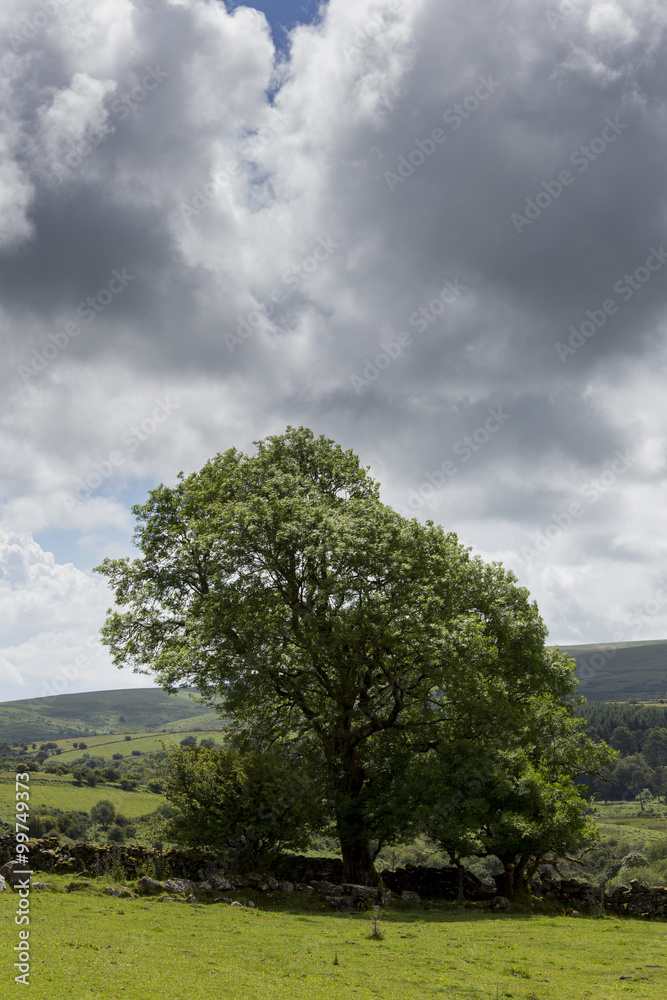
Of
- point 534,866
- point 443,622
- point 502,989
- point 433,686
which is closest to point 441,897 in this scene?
point 534,866

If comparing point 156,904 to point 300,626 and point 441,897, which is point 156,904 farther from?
point 441,897

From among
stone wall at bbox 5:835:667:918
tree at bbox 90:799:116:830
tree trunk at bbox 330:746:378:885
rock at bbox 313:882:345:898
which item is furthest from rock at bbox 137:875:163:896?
tree at bbox 90:799:116:830

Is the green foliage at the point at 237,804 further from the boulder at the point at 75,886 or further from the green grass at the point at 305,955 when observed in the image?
the boulder at the point at 75,886

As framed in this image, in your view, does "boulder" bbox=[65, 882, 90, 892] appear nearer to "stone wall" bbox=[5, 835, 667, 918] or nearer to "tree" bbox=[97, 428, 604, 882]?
"stone wall" bbox=[5, 835, 667, 918]

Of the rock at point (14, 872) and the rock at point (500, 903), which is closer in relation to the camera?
the rock at point (14, 872)

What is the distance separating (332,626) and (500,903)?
1271 cm

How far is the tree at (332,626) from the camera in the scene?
2475 centimetres

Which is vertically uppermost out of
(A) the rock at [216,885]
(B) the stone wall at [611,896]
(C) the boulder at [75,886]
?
(C) the boulder at [75,886]

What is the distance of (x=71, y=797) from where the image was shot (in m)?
75.6

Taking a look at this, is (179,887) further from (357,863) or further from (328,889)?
(357,863)

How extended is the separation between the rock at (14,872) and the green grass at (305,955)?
0.97 metres

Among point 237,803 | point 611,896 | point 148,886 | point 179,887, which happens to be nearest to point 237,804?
point 237,803

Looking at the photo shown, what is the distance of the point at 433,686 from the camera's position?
89.1 ft

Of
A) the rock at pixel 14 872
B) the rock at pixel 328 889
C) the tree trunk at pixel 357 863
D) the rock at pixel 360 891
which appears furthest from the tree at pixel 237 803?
the rock at pixel 14 872
